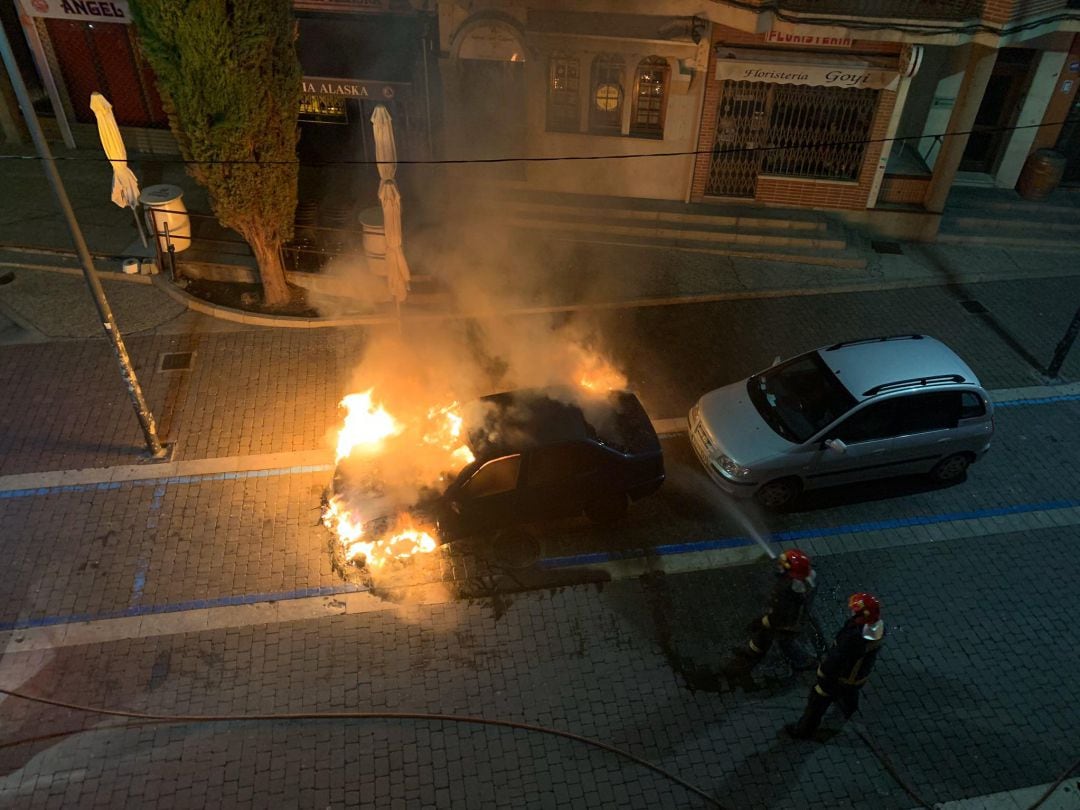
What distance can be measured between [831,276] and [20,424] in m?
14.6

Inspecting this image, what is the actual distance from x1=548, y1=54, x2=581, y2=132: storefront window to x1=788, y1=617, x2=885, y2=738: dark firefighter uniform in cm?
1273

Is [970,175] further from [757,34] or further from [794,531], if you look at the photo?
[794,531]

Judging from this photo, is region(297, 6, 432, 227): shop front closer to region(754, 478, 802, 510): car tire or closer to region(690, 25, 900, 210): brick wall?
region(690, 25, 900, 210): brick wall

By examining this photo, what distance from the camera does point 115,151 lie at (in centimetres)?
1312

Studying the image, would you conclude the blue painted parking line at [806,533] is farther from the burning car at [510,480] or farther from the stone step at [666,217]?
the stone step at [666,217]

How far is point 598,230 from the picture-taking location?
53.8ft

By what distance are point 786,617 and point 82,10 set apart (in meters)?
18.8

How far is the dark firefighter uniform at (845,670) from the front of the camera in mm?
7207

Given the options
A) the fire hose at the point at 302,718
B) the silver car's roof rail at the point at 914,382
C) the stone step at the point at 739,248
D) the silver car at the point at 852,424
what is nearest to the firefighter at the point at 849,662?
the fire hose at the point at 302,718

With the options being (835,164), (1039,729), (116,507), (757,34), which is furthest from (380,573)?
(835,164)

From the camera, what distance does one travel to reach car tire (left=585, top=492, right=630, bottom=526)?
9883 mm

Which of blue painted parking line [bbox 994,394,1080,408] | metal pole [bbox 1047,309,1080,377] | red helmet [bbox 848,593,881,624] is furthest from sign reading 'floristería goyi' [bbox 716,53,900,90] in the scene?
red helmet [bbox 848,593,881,624]

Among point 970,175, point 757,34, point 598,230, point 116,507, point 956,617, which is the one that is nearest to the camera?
point 956,617

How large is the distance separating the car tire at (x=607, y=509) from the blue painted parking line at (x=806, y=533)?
482 millimetres
